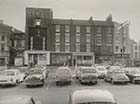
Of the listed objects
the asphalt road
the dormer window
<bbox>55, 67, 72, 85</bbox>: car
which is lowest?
the asphalt road

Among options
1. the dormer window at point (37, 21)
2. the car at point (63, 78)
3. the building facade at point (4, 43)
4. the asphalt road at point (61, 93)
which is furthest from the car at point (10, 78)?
the dormer window at point (37, 21)

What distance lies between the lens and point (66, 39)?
39.9 m

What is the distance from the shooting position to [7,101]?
4.86 meters

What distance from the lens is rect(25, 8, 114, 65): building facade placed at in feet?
127

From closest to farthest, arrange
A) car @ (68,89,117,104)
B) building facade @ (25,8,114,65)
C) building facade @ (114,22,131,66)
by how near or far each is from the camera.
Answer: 1. car @ (68,89,117,104)
2. building facade @ (25,8,114,65)
3. building facade @ (114,22,131,66)

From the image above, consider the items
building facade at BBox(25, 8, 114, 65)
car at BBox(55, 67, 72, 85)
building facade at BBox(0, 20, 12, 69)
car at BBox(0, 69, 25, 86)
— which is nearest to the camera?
car at BBox(0, 69, 25, 86)

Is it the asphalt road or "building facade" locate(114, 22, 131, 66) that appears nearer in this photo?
the asphalt road

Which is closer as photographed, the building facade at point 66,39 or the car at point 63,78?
the car at point 63,78

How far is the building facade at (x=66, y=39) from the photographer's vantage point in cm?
3869

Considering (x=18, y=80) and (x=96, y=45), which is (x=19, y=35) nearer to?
(x=96, y=45)

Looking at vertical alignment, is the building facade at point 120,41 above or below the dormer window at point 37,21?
below

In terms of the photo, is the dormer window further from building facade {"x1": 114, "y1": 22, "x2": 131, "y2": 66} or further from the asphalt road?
the asphalt road

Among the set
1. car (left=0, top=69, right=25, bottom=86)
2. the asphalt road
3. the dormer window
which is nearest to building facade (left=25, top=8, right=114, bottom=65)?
the dormer window

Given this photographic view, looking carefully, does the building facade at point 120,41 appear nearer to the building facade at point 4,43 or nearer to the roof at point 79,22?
the roof at point 79,22
